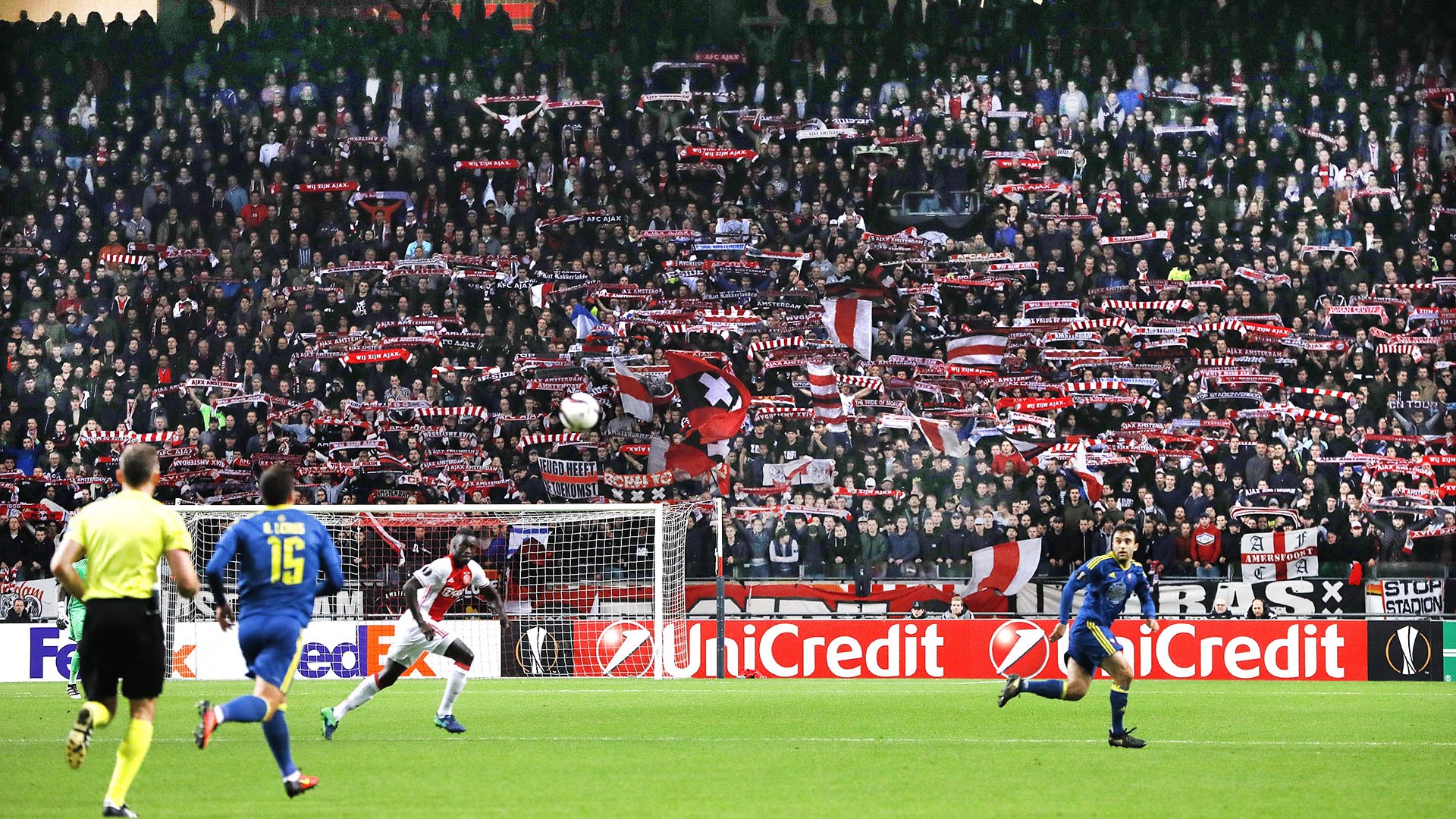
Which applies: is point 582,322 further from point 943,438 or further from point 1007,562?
Answer: point 1007,562

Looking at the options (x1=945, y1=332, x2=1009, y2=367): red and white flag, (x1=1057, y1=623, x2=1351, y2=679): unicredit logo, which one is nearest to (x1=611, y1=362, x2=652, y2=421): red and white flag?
(x1=945, y1=332, x2=1009, y2=367): red and white flag

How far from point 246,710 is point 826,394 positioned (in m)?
21.3

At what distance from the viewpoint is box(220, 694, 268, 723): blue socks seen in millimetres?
8398

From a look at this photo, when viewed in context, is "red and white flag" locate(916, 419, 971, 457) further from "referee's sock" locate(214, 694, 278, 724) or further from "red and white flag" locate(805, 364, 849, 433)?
"referee's sock" locate(214, 694, 278, 724)

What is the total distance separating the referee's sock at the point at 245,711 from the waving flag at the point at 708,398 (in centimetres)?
2030

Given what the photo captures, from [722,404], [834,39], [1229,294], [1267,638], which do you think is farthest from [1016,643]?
[834,39]

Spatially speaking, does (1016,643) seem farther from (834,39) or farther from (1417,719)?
(834,39)

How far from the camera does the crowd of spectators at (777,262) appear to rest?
27562 millimetres

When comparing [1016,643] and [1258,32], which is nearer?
[1016,643]

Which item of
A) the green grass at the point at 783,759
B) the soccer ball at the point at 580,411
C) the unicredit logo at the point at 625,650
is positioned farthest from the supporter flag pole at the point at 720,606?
the green grass at the point at 783,759

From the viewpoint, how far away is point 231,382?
30.1 metres

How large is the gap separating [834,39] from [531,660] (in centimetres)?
1682

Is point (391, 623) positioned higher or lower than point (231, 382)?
lower

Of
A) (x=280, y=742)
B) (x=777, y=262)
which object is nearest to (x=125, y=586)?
(x=280, y=742)
